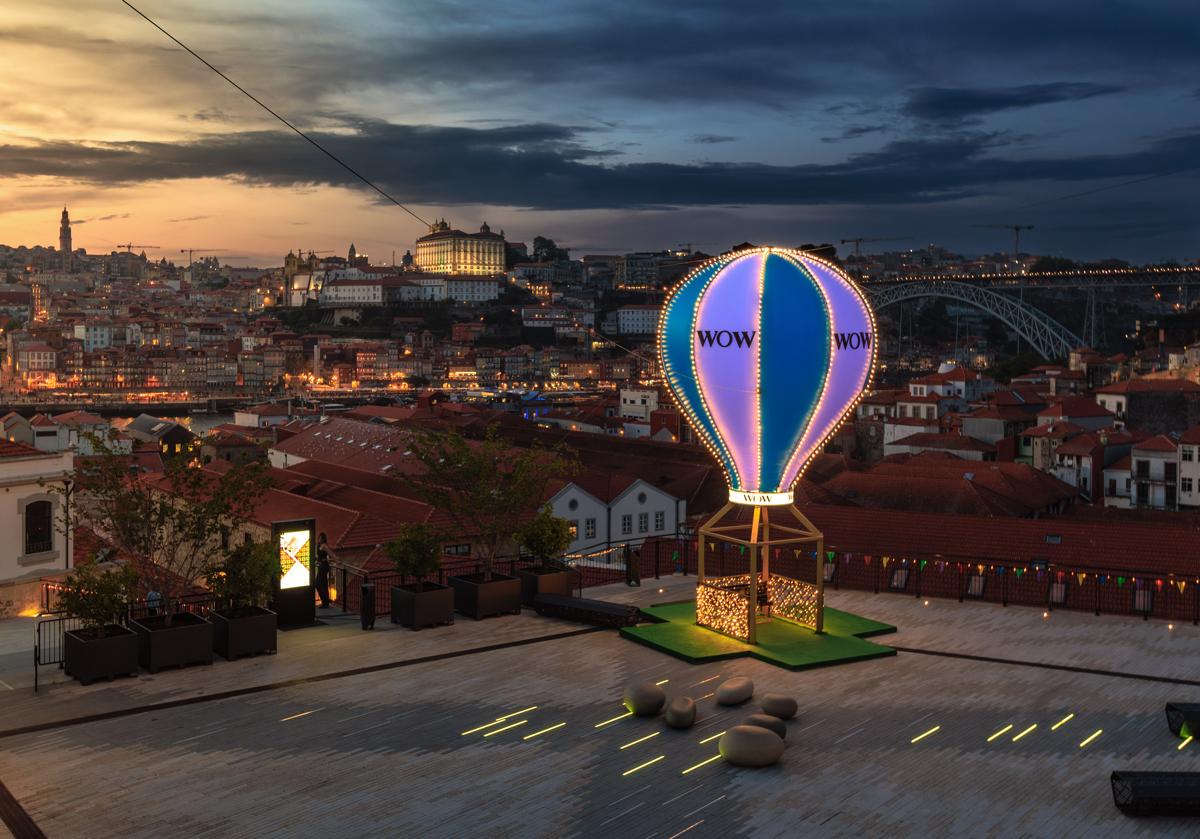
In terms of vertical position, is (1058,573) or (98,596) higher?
(98,596)

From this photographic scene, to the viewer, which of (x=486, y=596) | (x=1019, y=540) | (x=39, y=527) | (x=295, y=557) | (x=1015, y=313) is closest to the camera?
(x=295, y=557)

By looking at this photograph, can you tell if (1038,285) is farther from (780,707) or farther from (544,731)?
(544,731)

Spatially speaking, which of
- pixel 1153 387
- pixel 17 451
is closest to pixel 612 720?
pixel 17 451

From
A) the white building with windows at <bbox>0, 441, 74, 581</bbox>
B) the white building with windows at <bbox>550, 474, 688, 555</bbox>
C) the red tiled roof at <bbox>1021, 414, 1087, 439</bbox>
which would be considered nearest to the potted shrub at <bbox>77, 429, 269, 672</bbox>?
the white building with windows at <bbox>0, 441, 74, 581</bbox>

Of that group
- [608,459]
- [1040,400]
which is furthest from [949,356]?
[608,459]

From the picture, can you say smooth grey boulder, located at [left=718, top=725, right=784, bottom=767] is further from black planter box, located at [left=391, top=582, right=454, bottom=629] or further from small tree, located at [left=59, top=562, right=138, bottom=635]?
small tree, located at [left=59, top=562, right=138, bottom=635]
